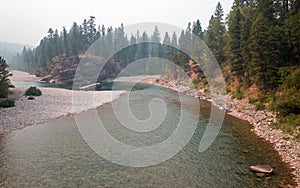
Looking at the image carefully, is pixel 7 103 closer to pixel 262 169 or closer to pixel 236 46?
pixel 262 169

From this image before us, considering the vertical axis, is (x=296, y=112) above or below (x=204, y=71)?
below

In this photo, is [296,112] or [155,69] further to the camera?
[155,69]

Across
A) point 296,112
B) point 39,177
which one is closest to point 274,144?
point 296,112

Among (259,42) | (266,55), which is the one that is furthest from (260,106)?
(259,42)

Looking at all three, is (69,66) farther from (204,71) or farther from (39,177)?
(39,177)

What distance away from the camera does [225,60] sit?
63125 mm

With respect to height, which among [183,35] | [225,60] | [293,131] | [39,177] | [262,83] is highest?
[183,35]

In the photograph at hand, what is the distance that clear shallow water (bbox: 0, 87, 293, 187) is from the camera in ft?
54.6

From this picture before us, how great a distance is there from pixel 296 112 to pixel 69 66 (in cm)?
9582

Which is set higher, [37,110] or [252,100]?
[252,100]

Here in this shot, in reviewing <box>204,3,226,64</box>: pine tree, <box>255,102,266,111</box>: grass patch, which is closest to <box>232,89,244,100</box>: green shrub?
<box>255,102,266,111</box>: grass patch

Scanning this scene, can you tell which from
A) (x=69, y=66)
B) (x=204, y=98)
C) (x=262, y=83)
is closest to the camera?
(x=262, y=83)

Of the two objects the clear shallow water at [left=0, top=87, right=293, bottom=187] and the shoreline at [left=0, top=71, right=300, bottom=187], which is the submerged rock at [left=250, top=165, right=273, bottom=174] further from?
the shoreline at [left=0, top=71, right=300, bottom=187]

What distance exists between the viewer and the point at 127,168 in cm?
1897
